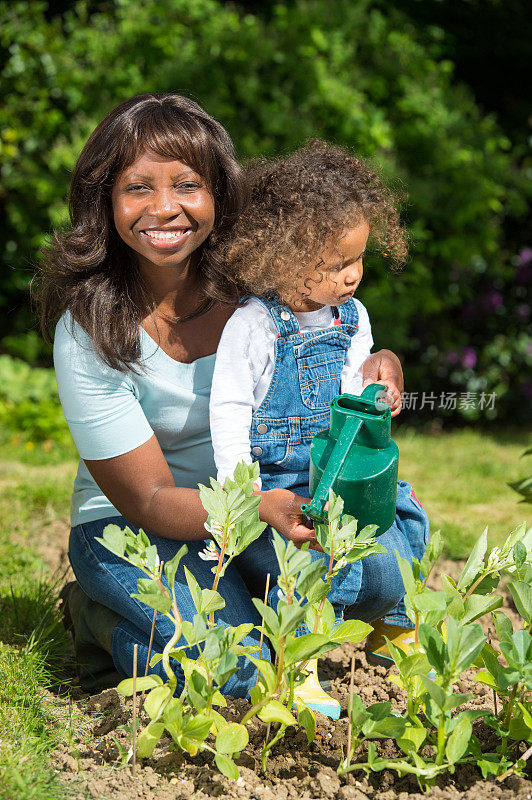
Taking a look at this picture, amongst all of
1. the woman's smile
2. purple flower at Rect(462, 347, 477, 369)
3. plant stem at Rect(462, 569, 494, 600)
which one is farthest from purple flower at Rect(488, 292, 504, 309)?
plant stem at Rect(462, 569, 494, 600)

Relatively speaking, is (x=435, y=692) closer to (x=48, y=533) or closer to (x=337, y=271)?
(x=337, y=271)

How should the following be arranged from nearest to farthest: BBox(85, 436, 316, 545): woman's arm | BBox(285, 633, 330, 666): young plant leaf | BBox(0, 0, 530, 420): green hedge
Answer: BBox(285, 633, 330, 666): young plant leaf, BBox(85, 436, 316, 545): woman's arm, BBox(0, 0, 530, 420): green hedge

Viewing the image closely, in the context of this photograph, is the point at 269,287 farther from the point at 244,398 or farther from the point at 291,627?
the point at 291,627

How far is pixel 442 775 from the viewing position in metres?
1.51

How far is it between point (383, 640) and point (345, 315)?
840 millimetres

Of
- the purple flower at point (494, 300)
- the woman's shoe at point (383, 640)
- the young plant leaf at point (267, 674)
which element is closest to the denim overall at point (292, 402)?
the woman's shoe at point (383, 640)

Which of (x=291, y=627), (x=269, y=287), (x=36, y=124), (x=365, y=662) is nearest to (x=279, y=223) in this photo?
(x=269, y=287)

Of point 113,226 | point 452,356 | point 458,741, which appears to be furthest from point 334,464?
point 452,356

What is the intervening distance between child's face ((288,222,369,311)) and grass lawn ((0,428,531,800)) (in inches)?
41.4

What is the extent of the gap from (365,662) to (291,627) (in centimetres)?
88

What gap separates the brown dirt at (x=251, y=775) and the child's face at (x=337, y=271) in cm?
92

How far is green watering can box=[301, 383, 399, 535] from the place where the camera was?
150cm

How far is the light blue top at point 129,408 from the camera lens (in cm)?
187

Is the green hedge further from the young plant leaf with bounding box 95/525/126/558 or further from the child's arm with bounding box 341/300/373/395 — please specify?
the young plant leaf with bounding box 95/525/126/558
